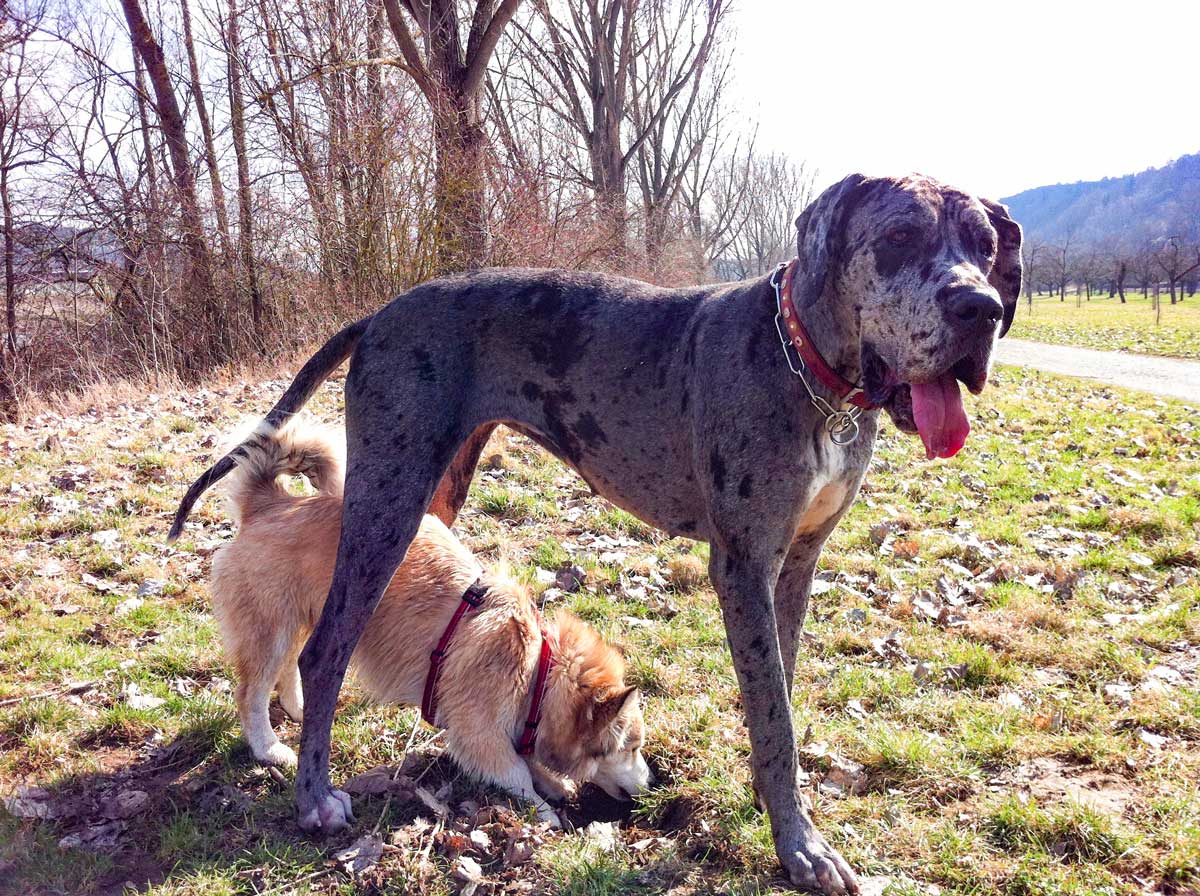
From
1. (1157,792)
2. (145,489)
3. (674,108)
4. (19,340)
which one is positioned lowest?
(1157,792)

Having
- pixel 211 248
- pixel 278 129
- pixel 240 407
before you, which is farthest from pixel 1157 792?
pixel 211 248

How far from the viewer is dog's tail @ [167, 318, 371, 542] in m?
3.40

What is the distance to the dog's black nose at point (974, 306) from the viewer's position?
2.18 metres

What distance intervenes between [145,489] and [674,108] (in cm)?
2583

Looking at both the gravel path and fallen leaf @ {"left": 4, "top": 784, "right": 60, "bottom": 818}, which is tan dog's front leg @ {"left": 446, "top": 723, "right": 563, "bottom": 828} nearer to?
fallen leaf @ {"left": 4, "top": 784, "right": 60, "bottom": 818}

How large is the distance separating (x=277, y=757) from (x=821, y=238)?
298cm

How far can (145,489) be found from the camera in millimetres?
6117

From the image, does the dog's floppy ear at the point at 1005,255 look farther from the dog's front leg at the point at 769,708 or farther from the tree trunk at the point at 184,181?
the tree trunk at the point at 184,181

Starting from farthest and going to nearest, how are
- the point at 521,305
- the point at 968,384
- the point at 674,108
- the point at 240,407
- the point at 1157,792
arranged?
the point at 674,108, the point at 240,407, the point at 521,305, the point at 1157,792, the point at 968,384

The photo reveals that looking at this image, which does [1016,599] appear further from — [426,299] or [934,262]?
[426,299]

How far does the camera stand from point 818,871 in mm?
2580

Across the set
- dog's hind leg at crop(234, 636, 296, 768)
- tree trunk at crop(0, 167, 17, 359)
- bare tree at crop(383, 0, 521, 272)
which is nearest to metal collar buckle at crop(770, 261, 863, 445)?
dog's hind leg at crop(234, 636, 296, 768)

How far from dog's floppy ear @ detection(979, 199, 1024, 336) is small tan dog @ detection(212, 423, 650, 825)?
6.78 feet

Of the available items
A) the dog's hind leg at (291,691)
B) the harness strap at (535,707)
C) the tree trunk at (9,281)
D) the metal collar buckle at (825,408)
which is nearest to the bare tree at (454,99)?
the tree trunk at (9,281)
